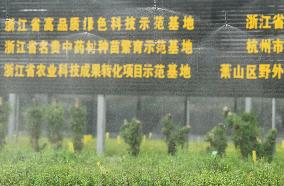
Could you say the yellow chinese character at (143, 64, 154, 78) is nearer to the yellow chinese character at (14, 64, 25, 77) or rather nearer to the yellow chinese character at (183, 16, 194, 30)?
the yellow chinese character at (183, 16, 194, 30)

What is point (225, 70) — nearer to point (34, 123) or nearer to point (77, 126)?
point (77, 126)

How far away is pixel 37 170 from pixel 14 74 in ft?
9.19

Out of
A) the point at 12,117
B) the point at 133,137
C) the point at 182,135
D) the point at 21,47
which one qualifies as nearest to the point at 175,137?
the point at 182,135

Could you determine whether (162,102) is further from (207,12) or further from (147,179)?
(147,179)

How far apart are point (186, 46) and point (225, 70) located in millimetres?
719

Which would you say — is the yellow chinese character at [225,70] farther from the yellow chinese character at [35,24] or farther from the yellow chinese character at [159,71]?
the yellow chinese character at [35,24]

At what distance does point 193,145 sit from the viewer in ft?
31.6

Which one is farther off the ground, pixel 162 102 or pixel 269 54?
pixel 269 54

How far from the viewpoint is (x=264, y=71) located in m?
7.80

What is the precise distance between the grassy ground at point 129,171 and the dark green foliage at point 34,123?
1467 mm

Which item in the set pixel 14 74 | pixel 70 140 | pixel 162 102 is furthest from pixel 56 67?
pixel 162 102

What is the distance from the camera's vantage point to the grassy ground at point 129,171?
5.61m

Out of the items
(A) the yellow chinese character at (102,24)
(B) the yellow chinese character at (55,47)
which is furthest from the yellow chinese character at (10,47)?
(A) the yellow chinese character at (102,24)

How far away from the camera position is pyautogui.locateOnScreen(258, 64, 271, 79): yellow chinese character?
7.80 m
